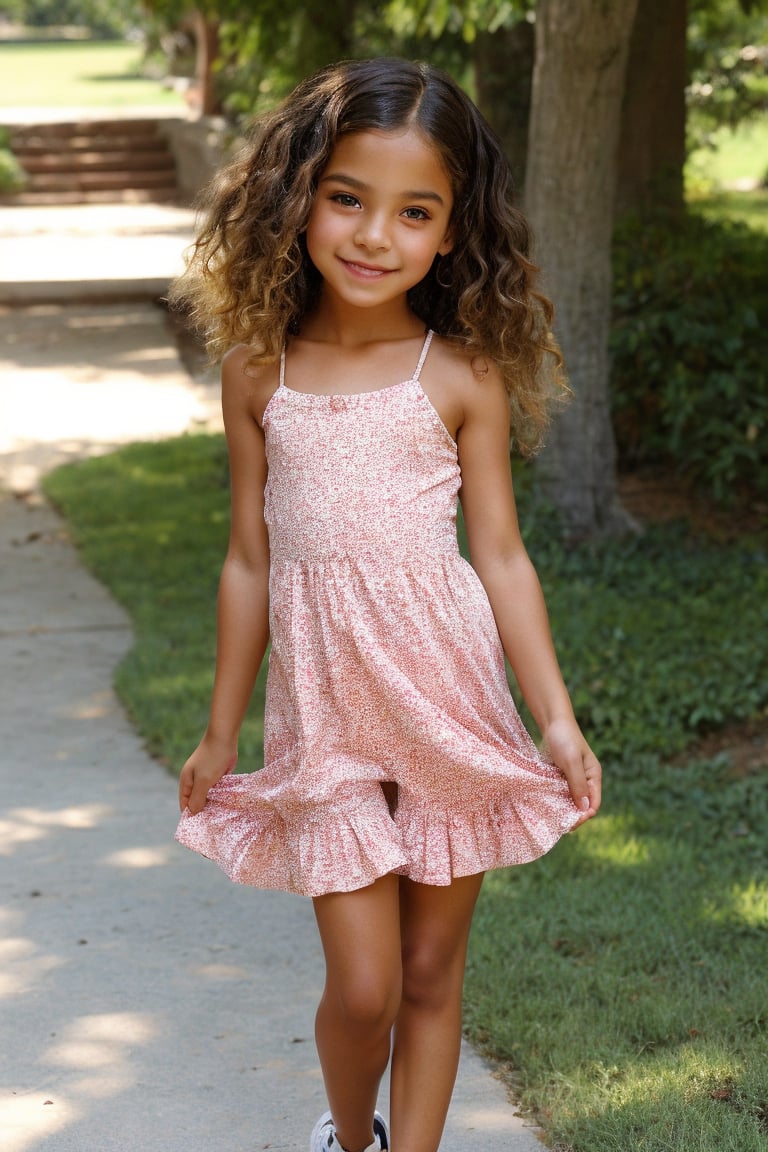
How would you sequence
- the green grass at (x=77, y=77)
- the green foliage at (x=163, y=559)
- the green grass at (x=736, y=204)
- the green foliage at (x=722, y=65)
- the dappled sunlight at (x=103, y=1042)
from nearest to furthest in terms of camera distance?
the dappled sunlight at (x=103, y=1042) < the green foliage at (x=163, y=559) < the green foliage at (x=722, y=65) < the green grass at (x=736, y=204) < the green grass at (x=77, y=77)

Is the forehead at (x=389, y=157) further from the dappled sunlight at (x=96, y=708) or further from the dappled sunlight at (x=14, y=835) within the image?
the dappled sunlight at (x=96, y=708)

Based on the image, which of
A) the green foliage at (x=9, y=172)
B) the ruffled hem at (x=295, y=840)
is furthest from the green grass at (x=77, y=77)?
the ruffled hem at (x=295, y=840)

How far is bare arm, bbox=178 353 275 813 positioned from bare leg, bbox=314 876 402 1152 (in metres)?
0.29

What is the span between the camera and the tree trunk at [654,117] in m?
8.45

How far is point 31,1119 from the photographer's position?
2.86 m

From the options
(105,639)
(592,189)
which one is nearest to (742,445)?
(592,189)

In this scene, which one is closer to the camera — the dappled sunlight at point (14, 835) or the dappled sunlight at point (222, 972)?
the dappled sunlight at point (222, 972)

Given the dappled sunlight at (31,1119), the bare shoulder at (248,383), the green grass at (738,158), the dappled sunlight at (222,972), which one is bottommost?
the green grass at (738,158)

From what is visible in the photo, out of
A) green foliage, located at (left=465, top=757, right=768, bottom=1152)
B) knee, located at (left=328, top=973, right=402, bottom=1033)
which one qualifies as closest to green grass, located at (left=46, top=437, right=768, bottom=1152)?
green foliage, located at (left=465, top=757, right=768, bottom=1152)

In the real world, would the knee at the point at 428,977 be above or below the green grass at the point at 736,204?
above

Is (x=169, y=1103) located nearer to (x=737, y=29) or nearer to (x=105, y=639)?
(x=105, y=639)

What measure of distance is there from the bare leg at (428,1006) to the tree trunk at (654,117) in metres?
6.57

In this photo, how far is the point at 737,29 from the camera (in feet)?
46.3

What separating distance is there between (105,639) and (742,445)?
289 cm
